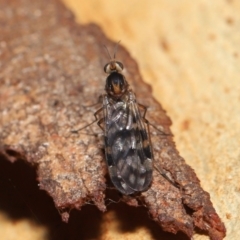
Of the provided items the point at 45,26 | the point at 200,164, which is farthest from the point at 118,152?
A: the point at 45,26

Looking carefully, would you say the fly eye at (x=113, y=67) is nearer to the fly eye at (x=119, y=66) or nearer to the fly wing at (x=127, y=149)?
the fly eye at (x=119, y=66)

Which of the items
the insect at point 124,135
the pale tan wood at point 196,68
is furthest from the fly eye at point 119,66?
the pale tan wood at point 196,68

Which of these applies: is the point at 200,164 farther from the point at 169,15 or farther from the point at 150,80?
the point at 169,15

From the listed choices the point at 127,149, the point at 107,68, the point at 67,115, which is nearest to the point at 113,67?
the point at 107,68

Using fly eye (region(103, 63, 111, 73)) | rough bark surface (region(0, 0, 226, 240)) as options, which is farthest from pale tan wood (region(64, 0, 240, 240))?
fly eye (region(103, 63, 111, 73))

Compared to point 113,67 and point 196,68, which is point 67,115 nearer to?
point 113,67

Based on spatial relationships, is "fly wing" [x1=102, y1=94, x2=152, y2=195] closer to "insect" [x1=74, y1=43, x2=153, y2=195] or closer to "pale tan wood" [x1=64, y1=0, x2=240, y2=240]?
"insect" [x1=74, y1=43, x2=153, y2=195]

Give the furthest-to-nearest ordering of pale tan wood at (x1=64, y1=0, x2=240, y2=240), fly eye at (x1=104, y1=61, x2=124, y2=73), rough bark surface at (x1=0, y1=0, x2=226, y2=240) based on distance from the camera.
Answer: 1. fly eye at (x1=104, y1=61, x2=124, y2=73)
2. pale tan wood at (x1=64, y1=0, x2=240, y2=240)
3. rough bark surface at (x1=0, y1=0, x2=226, y2=240)
